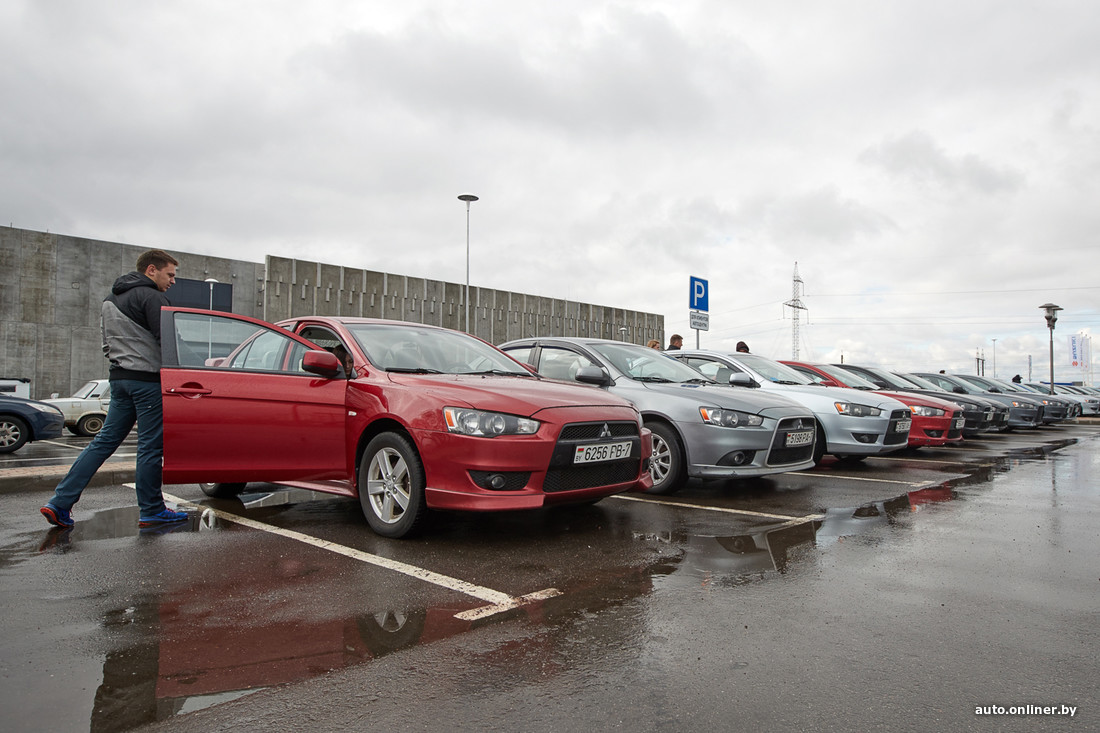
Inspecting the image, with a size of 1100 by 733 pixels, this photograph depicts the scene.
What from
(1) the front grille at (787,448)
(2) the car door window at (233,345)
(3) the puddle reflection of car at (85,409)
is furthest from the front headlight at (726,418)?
(3) the puddle reflection of car at (85,409)

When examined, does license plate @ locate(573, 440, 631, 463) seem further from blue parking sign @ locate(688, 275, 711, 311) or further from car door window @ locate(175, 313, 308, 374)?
blue parking sign @ locate(688, 275, 711, 311)

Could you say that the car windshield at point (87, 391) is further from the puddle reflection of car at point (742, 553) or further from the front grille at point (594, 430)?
the puddle reflection of car at point (742, 553)

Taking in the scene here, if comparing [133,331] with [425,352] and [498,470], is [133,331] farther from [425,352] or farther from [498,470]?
[498,470]

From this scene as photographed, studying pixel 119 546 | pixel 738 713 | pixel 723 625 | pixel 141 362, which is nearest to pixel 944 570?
pixel 723 625

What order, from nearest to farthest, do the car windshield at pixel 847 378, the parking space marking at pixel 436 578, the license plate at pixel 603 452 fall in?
the parking space marking at pixel 436 578
the license plate at pixel 603 452
the car windshield at pixel 847 378

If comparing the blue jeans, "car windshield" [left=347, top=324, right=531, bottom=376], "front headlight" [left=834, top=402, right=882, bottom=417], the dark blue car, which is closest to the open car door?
the blue jeans

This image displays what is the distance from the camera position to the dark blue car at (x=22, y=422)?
12.1m

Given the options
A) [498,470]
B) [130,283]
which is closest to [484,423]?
[498,470]

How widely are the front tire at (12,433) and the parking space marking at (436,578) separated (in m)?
9.45

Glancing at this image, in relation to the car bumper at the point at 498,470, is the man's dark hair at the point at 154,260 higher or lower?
higher

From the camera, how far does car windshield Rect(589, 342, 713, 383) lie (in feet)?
24.4

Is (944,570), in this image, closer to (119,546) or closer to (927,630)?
(927,630)

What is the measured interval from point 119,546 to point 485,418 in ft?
7.98

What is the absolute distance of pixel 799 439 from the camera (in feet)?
22.6
